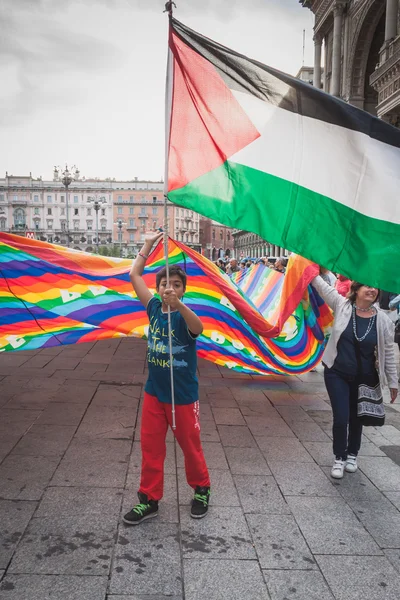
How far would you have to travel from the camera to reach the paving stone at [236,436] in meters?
4.79

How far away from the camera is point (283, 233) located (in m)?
3.65

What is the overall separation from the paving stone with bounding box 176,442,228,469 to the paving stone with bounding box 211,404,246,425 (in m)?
0.64

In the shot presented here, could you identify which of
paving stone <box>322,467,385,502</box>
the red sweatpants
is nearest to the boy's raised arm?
the red sweatpants

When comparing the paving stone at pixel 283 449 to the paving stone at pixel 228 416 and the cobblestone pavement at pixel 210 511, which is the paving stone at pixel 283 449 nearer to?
the cobblestone pavement at pixel 210 511

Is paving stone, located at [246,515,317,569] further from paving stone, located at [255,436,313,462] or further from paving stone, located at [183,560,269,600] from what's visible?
paving stone, located at [255,436,313,462]

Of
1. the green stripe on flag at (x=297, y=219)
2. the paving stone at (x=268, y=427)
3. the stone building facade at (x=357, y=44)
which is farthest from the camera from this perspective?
the stone building facade at (x=357, y=44)

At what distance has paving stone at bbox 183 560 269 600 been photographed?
2.61m

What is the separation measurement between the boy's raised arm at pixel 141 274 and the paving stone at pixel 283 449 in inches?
79.0

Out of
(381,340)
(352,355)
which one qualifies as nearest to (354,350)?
(352,355)

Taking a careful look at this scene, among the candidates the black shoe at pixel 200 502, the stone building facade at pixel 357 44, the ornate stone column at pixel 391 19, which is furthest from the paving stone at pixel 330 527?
the ornate stone column at pixel 391 19

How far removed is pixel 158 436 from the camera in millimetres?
3314

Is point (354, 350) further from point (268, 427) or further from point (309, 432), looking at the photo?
point (268, 427)

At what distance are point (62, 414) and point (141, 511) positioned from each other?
2476 millimetres

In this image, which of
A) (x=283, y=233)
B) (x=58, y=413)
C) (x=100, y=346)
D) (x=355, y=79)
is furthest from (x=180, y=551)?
(x=355, y=79)
